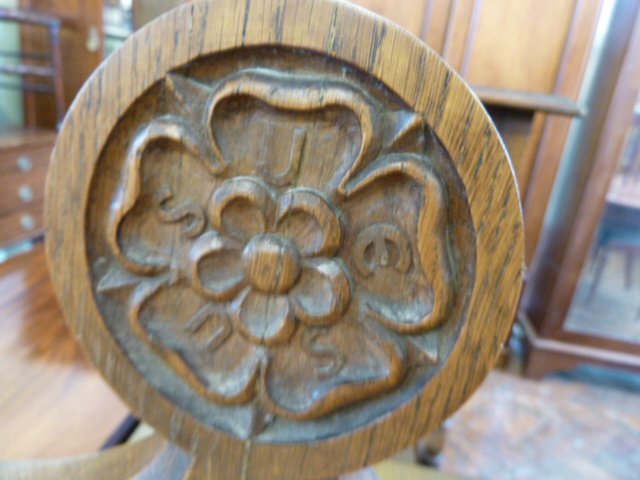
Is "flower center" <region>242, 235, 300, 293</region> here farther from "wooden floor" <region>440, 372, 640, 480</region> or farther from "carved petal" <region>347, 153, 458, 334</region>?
"wooden floor" <region>440, 372, 640, 480</region>

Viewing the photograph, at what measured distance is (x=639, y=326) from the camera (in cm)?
150

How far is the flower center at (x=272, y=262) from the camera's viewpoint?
0.38 m

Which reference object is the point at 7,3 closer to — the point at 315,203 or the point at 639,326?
the point at 315,203

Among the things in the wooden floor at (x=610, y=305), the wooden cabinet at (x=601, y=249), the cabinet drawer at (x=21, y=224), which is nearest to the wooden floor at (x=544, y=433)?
the wooden cabinet at (x=601, y=249)

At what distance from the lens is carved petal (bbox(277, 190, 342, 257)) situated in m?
0.36

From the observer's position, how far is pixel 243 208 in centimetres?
38

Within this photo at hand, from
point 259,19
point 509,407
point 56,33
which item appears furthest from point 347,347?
point 56,33

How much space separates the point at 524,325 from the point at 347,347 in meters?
1.52

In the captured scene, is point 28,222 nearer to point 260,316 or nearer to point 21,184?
point 21,184

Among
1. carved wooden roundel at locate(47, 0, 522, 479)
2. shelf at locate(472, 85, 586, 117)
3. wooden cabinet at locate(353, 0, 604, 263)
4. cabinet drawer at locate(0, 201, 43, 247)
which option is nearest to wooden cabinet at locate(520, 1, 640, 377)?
wooden cabinet at locate(353, 0, 604, 263)

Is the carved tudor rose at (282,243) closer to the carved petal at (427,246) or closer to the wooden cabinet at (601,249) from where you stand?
the carved petal at (427,246)

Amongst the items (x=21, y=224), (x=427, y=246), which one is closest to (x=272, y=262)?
(x=427, y=246)

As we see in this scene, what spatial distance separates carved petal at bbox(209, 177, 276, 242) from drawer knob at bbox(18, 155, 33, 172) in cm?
138

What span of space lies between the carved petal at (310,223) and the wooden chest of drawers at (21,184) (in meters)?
1.37
